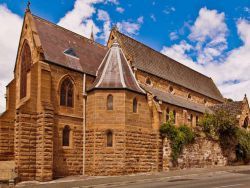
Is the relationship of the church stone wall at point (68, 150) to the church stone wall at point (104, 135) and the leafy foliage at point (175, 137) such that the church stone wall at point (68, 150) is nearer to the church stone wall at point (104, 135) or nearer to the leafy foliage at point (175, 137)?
the church stone wall at point (104, 135)

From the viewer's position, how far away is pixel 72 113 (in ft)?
92.7

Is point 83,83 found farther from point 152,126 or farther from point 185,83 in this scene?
point 185,83

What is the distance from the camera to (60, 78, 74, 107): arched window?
27.8 metres

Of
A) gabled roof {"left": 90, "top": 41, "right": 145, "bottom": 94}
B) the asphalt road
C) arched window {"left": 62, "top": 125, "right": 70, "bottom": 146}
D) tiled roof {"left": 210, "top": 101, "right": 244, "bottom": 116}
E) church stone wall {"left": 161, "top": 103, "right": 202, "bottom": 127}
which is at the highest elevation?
gabled roof {"left": 90, "top": 41, "right": 145, "bottom": 94}

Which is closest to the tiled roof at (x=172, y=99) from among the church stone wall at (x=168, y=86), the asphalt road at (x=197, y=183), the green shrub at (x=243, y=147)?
the church stone wall at (x=168, y=86)

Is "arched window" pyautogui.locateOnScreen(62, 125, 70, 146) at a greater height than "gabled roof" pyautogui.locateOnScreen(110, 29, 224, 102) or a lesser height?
lesser

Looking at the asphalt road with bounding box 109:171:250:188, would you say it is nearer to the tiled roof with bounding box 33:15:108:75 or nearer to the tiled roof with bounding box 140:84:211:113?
the tiled roof with bounding box 33:15:108:75

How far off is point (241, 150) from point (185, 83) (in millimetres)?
10728

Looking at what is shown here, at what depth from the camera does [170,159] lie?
3084 cm

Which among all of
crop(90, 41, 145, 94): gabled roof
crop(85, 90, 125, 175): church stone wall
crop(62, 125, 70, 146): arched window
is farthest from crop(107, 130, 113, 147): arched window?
crop(90, 41, 145, 94): gabled roof

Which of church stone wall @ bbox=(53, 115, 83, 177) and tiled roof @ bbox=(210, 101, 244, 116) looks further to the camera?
tiled roof @ bbox=(210, 101, 244, 116)

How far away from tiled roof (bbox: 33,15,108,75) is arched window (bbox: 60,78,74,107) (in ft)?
4.26

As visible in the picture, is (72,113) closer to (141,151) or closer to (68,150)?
(68,150)

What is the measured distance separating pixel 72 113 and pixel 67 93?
1607 millimetres
